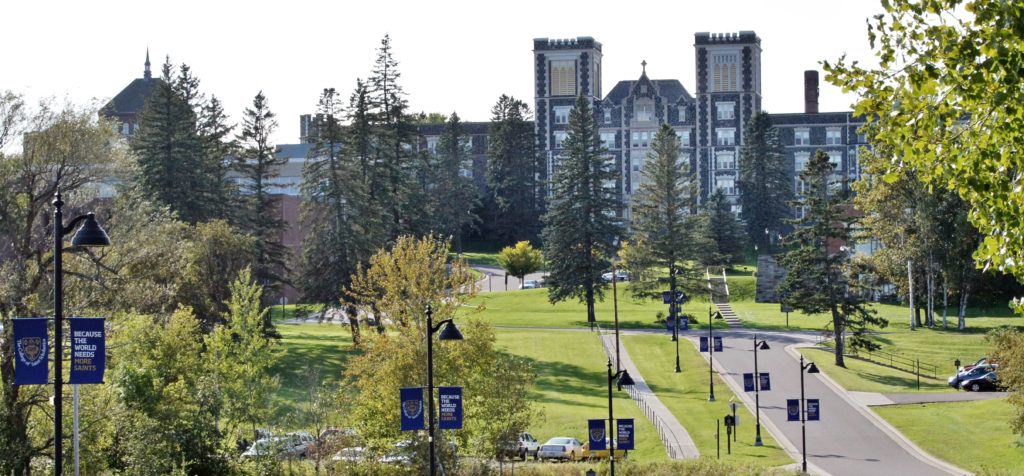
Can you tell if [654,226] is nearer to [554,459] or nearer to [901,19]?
[554,459]

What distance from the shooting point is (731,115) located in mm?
134625

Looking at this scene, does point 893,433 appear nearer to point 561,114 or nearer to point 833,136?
point 833,136

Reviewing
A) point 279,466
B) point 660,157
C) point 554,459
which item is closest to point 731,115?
point 660,157

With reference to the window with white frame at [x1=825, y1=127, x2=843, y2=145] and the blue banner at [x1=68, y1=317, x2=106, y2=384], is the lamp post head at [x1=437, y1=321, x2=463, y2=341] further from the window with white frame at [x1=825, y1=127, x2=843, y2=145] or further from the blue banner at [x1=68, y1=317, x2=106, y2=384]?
the window with white frame at [x1=825, y1=127, x2=843, y2=145]

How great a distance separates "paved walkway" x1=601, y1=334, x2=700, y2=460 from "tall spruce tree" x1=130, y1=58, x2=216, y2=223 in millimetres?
25357

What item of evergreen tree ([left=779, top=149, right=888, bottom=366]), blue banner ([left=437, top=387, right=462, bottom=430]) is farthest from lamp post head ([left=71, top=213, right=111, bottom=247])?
evergreen tree ([left=779, top=149, right=888, bottom=366])

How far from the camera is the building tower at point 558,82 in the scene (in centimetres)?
13688

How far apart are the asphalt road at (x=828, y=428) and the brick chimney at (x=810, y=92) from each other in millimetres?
73349

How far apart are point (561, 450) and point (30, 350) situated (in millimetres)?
24400

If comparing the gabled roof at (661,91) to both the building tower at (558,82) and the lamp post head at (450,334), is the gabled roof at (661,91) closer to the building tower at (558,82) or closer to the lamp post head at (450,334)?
the building tower at (558,82)

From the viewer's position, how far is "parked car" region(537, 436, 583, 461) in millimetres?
43812

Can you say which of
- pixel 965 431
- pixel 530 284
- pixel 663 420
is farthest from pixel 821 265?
pixel 530 284

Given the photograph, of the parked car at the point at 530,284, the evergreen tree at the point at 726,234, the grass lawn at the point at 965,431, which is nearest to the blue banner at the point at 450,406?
the grass lawn at the point at 965,431

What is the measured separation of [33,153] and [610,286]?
187 ft
